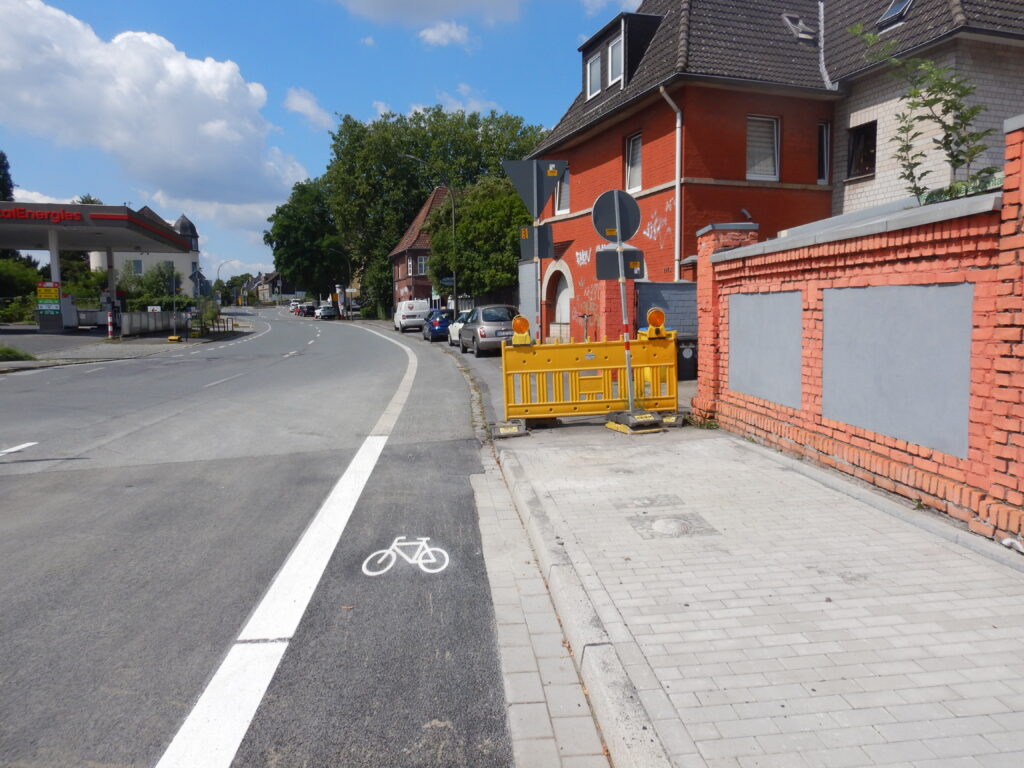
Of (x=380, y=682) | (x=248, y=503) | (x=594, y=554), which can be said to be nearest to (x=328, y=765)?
(x=380, y=682)

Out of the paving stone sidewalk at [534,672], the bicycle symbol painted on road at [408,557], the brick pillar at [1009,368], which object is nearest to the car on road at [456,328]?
the bicycle symbol painted on road at [408,557]

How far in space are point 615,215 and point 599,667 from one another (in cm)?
640

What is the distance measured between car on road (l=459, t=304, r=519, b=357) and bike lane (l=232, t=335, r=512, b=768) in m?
17.7

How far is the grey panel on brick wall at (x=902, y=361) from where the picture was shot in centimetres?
512

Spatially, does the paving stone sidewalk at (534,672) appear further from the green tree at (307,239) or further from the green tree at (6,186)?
the green tree at (6,186)

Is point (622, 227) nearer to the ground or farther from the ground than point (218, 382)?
farther from the ground

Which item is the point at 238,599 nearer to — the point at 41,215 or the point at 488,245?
the point at 488,245

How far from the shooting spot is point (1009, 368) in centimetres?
459

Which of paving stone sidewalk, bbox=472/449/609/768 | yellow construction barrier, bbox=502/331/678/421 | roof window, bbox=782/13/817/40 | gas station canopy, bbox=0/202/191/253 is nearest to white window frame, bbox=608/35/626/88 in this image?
roof window, bbox=782/13/817/40

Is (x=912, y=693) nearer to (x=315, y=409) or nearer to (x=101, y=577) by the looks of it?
(x=101, y=577)

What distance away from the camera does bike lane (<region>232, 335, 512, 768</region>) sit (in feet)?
9.71

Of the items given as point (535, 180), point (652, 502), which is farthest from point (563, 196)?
point (652, 502)

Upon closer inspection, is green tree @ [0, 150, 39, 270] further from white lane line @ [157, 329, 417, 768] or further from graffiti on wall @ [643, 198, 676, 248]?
white lane line @ [157, 329, 417, 768]

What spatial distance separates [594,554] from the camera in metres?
4.72
